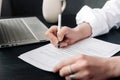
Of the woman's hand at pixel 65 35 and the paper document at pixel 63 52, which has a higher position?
the woman's hand at pixel 65 35

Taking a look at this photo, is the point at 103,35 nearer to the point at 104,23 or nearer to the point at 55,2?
the point at 104,23

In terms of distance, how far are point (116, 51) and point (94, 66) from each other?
0.69ft

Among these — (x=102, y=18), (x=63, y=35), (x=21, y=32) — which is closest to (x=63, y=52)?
(x=63, y=35)

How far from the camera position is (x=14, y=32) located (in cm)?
90

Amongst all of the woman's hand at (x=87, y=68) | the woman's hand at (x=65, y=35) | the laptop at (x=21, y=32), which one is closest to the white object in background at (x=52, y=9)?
the laptop at (x=21, y=32)

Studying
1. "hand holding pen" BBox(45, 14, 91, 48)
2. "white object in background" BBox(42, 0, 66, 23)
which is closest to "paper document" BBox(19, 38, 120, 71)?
"hand holding pen" BBox(45, 14, 91, 48)

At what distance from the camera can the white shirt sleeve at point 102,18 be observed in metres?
0.95

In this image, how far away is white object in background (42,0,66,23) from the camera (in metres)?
1.04

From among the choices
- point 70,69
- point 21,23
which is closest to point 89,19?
point 21,23

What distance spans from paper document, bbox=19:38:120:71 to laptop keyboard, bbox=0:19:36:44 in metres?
0.11

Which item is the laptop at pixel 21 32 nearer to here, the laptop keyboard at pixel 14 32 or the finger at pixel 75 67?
the laptop keyboard at pixel 14 32

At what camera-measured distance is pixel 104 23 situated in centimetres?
100

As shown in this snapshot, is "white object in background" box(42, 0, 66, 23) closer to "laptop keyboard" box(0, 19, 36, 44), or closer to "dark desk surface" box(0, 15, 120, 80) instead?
"laptop keyboard" box(0, 19, 36, 44)

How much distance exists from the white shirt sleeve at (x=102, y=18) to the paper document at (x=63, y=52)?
11cm
